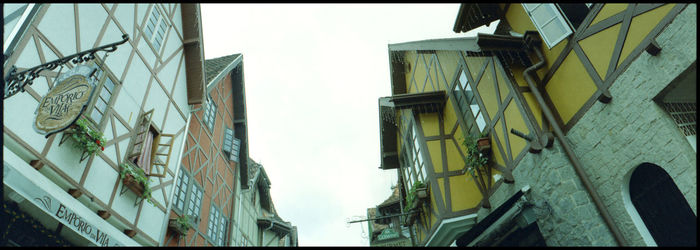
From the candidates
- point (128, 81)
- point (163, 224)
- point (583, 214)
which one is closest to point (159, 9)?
point (128, 81)

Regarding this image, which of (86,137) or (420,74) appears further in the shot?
(420,74)

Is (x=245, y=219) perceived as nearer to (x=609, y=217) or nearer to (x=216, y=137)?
(x=216, y=137)

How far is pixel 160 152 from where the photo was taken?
1037 cm

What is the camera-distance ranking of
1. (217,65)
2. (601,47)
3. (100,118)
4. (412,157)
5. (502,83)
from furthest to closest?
(217,65) → (412,157) → (502,83) → (100,118) → (601,47)

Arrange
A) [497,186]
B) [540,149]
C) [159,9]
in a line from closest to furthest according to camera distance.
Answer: [540,149] → [497,186] → [159,9]

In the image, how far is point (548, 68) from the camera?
8.14m

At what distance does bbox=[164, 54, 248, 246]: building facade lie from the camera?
12.0 metres

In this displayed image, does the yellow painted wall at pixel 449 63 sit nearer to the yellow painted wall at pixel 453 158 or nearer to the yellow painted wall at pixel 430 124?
the yellow painted wall at pixel 430 124

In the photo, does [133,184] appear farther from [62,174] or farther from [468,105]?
[468,105]

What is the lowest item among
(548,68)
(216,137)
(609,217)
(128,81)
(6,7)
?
(609,217)

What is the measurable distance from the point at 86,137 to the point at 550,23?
28.4 ft

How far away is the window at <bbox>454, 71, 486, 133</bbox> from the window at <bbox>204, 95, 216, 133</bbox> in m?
8.30

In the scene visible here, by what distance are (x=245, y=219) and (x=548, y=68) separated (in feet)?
44.2

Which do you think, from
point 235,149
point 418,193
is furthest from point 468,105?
point 235,149
